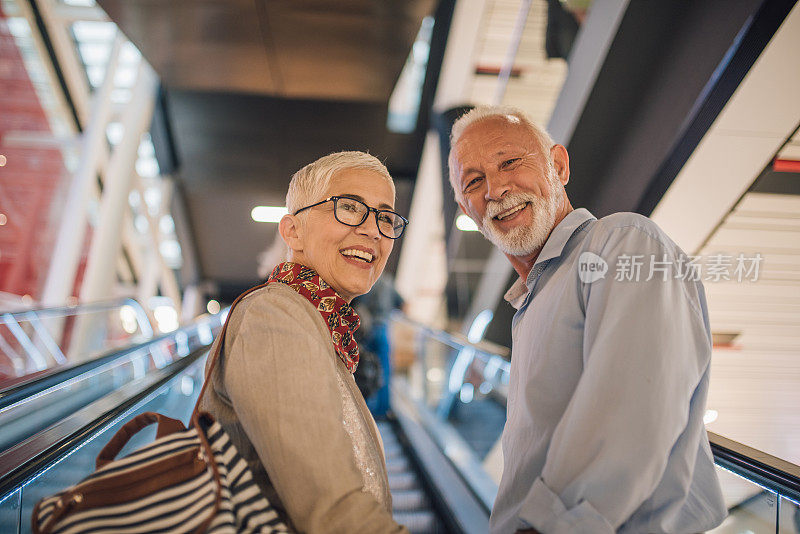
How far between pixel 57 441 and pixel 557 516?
5.06 ft

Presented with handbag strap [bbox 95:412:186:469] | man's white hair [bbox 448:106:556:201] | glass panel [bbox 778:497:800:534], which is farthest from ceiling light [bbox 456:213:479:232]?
handbag strap [bbox 95:412:186:469]

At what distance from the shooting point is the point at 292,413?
98cm

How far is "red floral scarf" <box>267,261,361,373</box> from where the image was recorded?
4.16ft

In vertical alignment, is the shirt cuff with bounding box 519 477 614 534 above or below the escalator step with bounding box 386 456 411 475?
above

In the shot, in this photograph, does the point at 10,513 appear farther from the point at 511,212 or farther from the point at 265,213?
the point at 265,213

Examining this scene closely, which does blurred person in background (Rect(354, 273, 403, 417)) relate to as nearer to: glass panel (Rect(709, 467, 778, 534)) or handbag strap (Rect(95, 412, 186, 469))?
glass panel (Rect(709, 467, 778, 534))

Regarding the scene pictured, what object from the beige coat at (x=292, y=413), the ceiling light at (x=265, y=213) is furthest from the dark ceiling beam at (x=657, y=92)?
the ceiling light at (x=265, y=213)

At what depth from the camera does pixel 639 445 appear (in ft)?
3.26

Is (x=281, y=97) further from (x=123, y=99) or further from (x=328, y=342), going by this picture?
(x=328, y=342)

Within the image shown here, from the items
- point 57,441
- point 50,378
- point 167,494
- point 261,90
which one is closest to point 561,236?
point 167,494

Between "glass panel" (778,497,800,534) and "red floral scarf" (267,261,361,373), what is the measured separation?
1378mm

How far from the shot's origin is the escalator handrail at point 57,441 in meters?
1.31

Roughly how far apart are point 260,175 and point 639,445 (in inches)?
439

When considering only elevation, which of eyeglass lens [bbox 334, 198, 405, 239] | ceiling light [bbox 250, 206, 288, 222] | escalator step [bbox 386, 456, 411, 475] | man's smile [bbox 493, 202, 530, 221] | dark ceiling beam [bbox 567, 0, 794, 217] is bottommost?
escalator step [bbox 386, 456, 411, 475]
